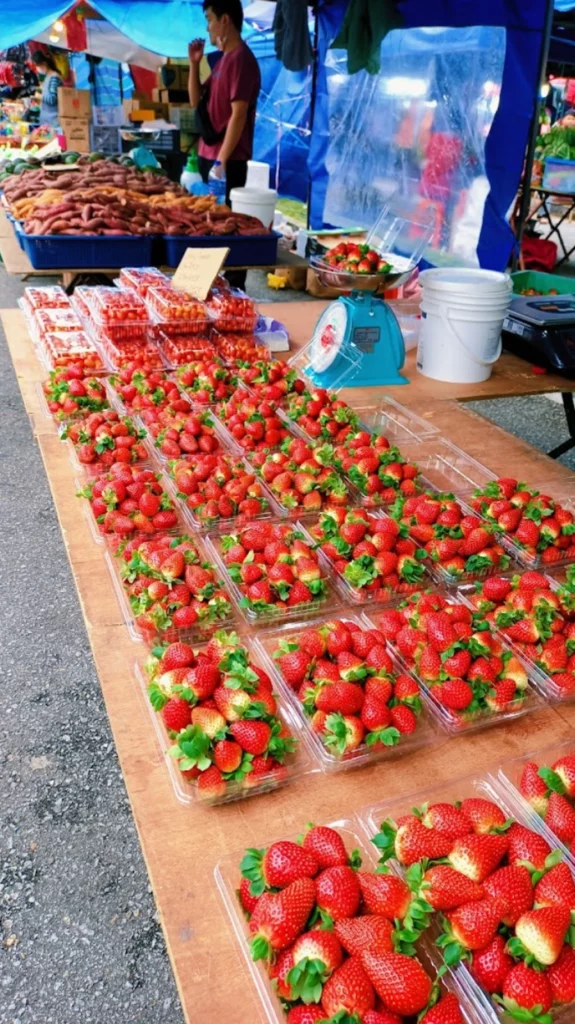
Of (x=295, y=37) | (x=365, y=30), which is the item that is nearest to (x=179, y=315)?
(x=365, y=30)

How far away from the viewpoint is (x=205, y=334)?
300cm

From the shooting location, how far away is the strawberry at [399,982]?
0.80 meters

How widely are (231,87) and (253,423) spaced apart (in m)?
3.62

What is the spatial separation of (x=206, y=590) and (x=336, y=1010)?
0.76 metres

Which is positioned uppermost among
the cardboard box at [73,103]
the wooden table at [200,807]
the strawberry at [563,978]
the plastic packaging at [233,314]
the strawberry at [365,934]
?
the cardboard box at [73,103]

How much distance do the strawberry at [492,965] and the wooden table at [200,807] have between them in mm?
251

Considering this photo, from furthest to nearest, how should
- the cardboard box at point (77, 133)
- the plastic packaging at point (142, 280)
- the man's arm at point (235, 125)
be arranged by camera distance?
the cardboard box at point (77, 133)
the man's arm at point (235, 125)
the plastic packaging at point (142, 280)

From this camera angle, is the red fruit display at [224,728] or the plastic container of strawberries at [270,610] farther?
the plastic container of strawberries at [270,610]

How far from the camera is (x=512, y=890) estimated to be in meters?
0.89

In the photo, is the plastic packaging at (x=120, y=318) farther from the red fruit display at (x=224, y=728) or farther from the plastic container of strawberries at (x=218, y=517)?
→ the red fruit display at (x=224, y=728)

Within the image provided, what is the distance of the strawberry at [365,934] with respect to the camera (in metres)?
0.83

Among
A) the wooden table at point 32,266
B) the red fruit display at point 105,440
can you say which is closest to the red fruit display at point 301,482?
the red fruit display at point 105,440

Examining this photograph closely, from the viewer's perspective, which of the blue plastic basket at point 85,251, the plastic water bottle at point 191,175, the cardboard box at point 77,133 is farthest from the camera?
the plastic water bottle at point 191,175

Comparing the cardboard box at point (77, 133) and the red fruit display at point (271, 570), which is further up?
the cardboard box at point (77, 133)
